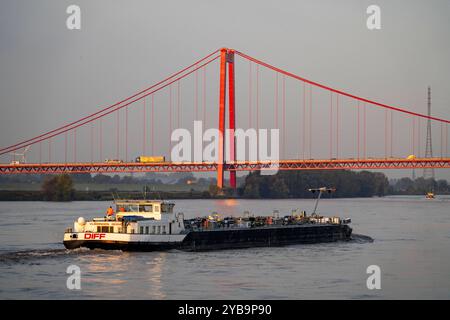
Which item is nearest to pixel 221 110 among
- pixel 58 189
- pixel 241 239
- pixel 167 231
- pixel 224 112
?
pixel 224 112

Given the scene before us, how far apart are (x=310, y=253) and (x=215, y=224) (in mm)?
6447

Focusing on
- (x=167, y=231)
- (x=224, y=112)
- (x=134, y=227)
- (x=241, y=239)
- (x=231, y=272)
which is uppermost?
(x=224, y=112)

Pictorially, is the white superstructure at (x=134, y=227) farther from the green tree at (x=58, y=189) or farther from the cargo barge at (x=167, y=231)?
the green tree at (x=58, y=189)

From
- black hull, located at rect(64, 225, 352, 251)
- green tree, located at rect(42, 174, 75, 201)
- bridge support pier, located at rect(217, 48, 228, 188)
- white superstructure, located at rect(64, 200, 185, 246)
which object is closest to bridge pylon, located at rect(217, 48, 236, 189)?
bridge support pier, located at rect(217, 48, 228, 188)

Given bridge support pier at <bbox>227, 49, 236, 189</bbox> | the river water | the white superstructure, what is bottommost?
the river water

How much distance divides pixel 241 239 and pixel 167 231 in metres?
6.57

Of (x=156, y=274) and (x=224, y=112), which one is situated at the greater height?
(x=224, y=112)

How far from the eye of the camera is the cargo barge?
175 ft

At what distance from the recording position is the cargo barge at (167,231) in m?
53.4

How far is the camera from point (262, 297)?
39531 millimetres

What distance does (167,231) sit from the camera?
55.2 metres

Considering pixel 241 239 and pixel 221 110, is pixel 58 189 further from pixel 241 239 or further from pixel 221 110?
pixel 241 239

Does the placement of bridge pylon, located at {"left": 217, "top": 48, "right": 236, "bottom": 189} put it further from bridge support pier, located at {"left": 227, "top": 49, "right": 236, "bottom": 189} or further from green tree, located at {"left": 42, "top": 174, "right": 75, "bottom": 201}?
green tree, located at {"left": 42, "top": 174, "right": 75, "bottom": 201}

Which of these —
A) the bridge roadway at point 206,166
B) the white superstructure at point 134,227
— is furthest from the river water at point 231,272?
the bridge roadway at point 206,166
